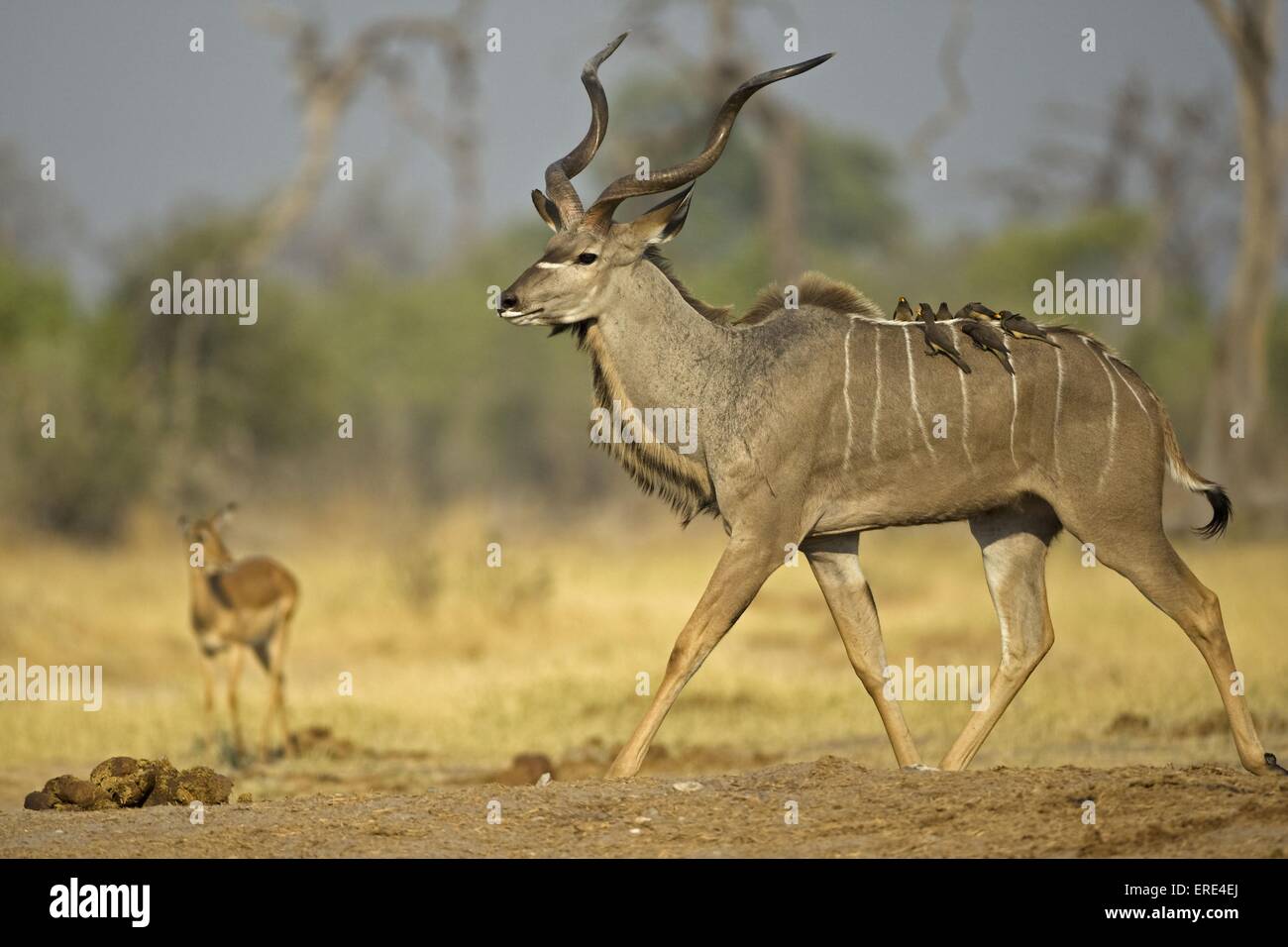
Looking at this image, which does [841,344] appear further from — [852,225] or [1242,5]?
[852,225]

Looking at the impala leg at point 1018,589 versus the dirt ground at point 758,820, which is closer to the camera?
the dirt ground at point 758,820

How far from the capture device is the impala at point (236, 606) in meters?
10.8

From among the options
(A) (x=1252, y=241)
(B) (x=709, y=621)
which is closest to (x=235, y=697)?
(B) (x=709, y=621)

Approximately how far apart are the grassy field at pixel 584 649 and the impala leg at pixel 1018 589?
5.40ft

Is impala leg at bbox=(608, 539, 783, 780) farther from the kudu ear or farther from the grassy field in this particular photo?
the grassy field

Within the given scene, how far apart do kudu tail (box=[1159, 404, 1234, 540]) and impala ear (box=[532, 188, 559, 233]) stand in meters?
2.64

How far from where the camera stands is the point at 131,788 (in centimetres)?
689

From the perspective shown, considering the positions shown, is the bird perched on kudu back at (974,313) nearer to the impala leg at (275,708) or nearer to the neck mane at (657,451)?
the neck mane at (657,451)

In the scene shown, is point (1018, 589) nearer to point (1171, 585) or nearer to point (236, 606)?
point (1171, 585)

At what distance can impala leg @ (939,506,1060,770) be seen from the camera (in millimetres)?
7418

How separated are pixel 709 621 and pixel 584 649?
24.5ft

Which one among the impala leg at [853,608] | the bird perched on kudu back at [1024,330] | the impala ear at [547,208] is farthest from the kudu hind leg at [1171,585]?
the impala ear at [547,208]

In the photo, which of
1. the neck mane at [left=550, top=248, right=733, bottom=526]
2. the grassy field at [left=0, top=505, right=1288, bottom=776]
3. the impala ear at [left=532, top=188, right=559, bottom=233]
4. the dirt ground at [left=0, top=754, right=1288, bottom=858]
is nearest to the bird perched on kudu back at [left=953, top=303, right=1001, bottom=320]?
the neck mane at [left=550, top=248, right=733, bottom=526]
